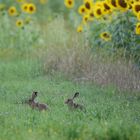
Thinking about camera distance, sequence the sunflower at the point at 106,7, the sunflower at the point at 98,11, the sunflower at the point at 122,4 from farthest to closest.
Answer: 1. the sunflower at the point at 98,11
2. the sunflower at the point at 106,7
3. the sunflower at the point at 122,4

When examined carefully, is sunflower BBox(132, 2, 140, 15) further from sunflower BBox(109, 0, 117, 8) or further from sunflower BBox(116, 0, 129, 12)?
sunflower BBox(109, 0, 117, 8)

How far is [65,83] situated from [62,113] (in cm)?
259

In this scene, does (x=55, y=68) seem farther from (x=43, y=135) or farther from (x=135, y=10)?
(x=43, y=135)

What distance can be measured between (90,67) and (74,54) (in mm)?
583

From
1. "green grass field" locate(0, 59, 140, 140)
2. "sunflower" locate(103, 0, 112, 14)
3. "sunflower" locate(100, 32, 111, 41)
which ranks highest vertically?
"sunflower" locate(103, 0, 112, 14)

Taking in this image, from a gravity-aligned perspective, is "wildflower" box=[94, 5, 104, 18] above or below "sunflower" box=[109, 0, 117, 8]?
below

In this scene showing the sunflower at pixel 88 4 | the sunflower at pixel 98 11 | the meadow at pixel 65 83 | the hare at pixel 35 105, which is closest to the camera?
the meadow at pixel 65 83

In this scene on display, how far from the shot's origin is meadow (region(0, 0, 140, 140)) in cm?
736

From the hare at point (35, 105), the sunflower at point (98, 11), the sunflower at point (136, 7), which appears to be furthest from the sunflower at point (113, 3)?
the hare at point (35, 105)

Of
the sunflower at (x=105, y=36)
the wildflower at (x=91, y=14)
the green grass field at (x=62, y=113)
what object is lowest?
the green grass field at (x=62, y=113)

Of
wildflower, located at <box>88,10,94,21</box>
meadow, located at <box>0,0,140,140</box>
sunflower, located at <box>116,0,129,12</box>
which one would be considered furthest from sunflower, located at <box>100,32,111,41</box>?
wildflower, located at <box>88,10,94,21</box>

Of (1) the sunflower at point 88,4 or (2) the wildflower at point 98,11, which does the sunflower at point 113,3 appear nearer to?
(2) the wildflower at point 98,11

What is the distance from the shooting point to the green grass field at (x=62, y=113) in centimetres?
714

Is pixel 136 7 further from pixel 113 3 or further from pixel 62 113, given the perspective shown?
pixel 62 113
